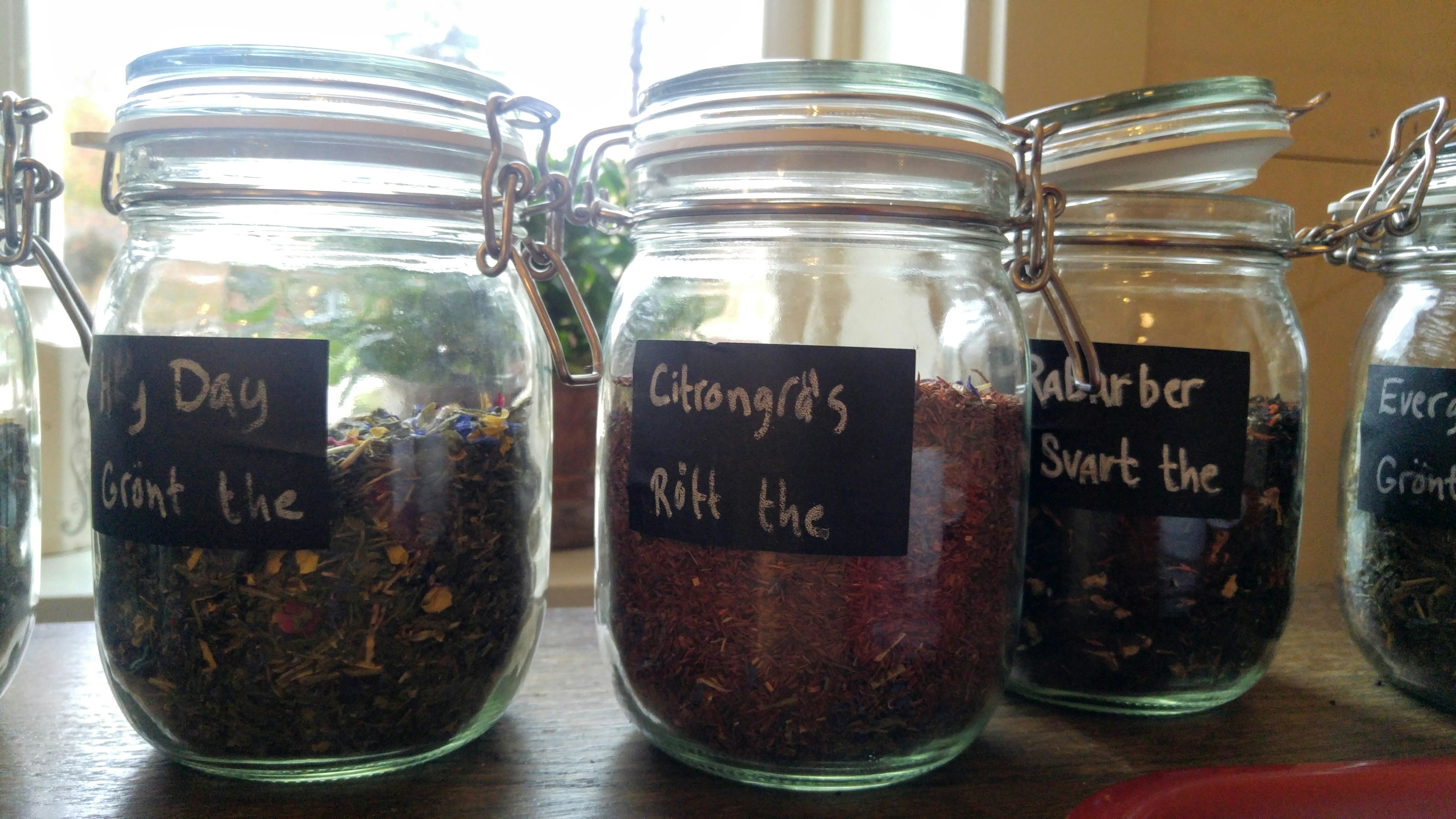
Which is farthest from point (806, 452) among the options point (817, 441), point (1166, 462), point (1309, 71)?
point (1309, 71)

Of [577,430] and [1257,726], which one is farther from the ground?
[577,430]

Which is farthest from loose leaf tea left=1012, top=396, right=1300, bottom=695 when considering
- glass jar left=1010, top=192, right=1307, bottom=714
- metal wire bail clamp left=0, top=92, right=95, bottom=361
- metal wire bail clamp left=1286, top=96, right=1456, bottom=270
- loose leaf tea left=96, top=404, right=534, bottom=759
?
metal wire bail clamp left=0, top=92, right=95, bottom=361

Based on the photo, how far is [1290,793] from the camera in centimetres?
51

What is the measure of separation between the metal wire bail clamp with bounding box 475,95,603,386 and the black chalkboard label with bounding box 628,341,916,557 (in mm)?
102

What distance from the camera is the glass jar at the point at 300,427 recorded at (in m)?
0.49

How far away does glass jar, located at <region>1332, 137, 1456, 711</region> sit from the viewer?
61 cm

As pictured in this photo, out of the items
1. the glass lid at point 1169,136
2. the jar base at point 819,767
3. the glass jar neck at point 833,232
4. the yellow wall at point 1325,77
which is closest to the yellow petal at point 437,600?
the jar base at point 819,767

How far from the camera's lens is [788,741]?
0.50 m

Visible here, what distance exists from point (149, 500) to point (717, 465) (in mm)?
273

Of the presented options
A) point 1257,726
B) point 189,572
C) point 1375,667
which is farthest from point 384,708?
point 1375,667

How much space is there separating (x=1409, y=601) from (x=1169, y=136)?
31 cm

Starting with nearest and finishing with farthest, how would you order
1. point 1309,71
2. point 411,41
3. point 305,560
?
point 305,560
point 1309,71
point 411,41

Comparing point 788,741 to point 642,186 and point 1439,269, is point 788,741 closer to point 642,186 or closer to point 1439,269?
point 642,186

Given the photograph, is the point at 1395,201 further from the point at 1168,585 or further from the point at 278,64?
the point at 278,64
